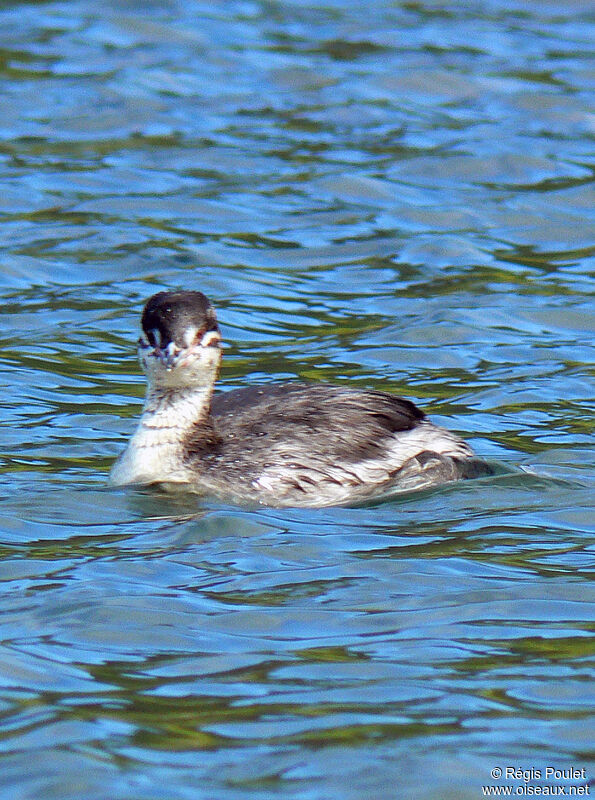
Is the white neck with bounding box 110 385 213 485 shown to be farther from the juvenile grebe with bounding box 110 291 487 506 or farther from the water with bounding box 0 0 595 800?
the water with bounding box 0 0 595 800

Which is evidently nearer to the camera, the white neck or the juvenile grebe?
the juvenile grebe

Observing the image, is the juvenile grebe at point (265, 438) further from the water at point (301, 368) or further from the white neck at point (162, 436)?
the water at point (301, 368)

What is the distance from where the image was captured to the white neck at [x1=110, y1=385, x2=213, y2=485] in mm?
9336

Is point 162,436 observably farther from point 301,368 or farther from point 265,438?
point 301,368

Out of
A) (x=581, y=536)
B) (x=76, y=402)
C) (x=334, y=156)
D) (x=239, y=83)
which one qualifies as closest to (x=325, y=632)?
(x=581, y=536)

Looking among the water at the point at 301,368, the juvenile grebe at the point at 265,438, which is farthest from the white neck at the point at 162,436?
the water at the point at 301,368

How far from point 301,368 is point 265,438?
8.17ft

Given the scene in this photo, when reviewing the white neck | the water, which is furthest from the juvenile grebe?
the water

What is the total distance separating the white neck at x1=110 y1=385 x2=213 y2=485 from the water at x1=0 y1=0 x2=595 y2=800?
250mm

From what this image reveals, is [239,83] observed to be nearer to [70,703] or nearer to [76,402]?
[76,402]

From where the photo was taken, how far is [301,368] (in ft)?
39.1

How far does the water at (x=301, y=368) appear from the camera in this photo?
5.96 metres

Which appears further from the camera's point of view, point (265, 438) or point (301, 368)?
point (301, 368)

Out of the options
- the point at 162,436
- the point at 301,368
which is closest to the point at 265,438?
the point at 162,436
